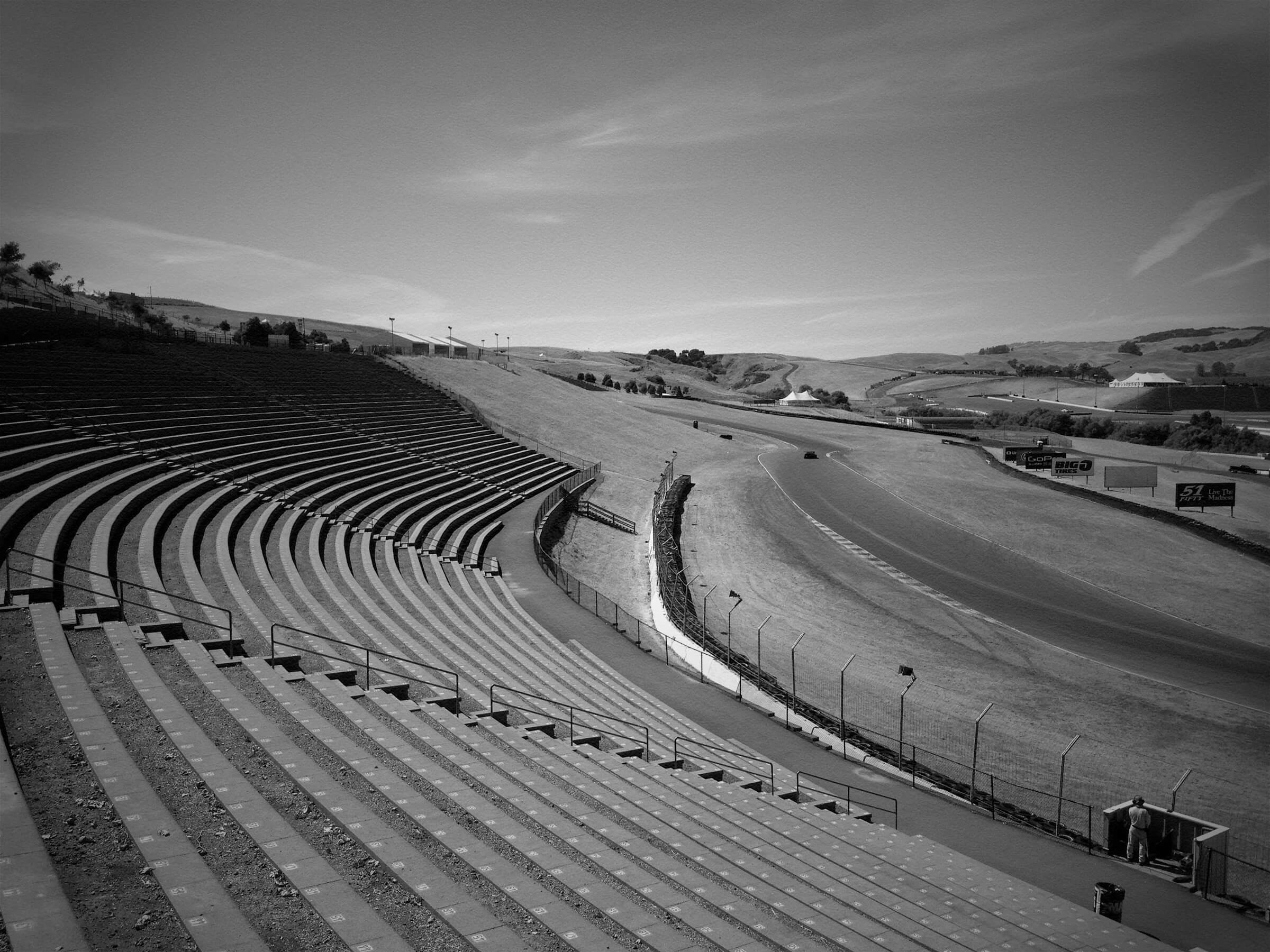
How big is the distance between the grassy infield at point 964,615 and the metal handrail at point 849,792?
4.52 m

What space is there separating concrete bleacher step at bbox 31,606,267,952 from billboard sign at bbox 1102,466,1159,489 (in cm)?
5292

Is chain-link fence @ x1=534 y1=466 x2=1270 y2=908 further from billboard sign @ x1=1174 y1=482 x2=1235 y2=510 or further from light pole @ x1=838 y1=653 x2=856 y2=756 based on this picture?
billboard sign @ x1=1174 y1=482 x2=1235 y2=510

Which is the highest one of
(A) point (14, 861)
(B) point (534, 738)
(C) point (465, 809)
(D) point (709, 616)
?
(A) point (14, 861)

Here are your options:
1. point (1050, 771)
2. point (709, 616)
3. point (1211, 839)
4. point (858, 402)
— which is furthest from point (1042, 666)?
point (858, 402)

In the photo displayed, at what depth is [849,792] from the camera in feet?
44.8

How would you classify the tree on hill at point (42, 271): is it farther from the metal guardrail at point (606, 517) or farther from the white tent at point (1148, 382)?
the white tent at point (1148, 382)

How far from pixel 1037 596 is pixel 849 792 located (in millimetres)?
21363

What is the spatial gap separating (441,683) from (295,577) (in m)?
6.80

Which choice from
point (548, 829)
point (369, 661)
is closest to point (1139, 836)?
point (548, 829)

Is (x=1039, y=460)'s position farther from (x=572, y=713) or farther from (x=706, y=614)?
(x=572, y=713)

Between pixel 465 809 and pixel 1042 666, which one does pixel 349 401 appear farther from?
pixel 465 809

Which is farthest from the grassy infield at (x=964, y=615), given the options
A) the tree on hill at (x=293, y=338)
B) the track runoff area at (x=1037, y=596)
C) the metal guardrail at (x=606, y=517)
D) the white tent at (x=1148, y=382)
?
the white tent at (x=1148, y=382)

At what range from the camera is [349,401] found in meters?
42.2

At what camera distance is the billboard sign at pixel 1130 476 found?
160 feet
